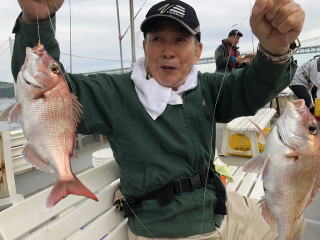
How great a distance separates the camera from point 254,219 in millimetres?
2354

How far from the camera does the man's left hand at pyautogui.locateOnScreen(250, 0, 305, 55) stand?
1.50m

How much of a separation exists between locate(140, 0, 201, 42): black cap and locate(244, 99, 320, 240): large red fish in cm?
82

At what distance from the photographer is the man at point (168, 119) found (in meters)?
1.88

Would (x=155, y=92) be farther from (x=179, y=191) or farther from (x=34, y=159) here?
(x=34, y=159)

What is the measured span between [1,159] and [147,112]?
2223 mm

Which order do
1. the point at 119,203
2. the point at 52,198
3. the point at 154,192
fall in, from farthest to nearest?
1. the point at 119,203
2. the point at 154,192
3. the point at 52,198

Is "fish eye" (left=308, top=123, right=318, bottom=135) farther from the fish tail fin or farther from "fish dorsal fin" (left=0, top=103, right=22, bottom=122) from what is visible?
"fish dorsal fin" (left=0, top=103, right=22, bottom=122)

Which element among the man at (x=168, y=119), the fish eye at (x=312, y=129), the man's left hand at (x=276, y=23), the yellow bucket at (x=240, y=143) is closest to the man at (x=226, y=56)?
the yellow bucket at (x=240, y=143)

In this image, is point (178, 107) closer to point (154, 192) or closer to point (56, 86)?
point (154, 192)

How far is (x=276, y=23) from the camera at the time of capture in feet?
5.15

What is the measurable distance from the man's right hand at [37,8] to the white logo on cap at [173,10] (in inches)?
27.6

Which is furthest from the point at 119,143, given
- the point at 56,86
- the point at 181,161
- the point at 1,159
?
the point at 1,159

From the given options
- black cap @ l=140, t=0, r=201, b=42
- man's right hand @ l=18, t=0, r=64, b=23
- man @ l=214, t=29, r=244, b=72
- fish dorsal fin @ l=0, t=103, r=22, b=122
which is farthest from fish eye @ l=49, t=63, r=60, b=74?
man @ l=214, t=29, r=244, b=72

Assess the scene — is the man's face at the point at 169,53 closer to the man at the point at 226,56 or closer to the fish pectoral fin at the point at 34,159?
the fish pectoral fin at the point at 34,159
